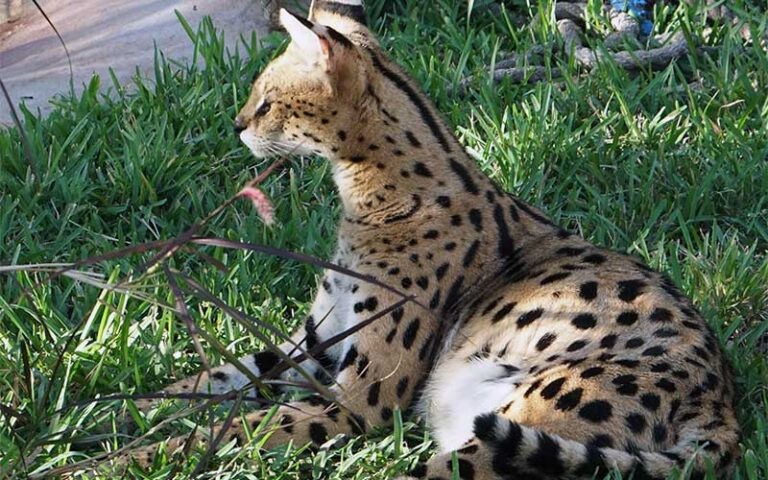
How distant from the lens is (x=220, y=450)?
4.01m

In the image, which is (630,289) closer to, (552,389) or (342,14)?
(552,389)

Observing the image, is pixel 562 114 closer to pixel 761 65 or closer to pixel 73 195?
pixel 761 65

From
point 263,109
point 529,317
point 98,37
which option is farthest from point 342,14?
point 98,37

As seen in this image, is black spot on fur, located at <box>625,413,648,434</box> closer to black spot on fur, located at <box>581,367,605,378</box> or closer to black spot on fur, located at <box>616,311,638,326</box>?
black spot on fur, located at <box>581,367,605,378</box>

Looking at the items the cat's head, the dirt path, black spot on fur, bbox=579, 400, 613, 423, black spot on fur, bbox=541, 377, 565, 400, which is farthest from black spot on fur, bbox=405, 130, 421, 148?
the dirt path

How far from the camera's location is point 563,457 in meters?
3.52

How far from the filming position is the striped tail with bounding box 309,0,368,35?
4.83m

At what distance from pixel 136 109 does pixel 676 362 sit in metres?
2.99

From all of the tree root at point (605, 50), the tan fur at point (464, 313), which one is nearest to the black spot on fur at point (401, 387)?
the tan fur at point (464, 313)

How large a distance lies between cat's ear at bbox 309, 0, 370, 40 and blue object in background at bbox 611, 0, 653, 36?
2179 millimetres

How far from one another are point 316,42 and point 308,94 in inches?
Result: 8.2

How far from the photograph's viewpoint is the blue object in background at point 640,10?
6.67 m

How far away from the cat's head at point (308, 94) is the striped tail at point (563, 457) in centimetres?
115

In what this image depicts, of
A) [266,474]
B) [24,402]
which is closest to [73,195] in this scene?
[24,402]
